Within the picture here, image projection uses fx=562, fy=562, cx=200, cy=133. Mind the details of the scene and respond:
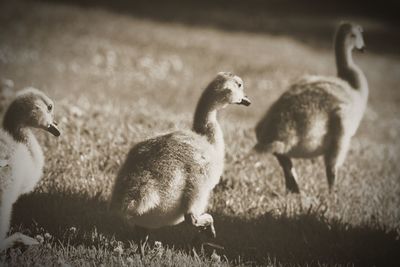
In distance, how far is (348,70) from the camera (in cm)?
462

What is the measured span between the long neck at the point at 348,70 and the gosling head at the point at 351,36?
1.1 inches

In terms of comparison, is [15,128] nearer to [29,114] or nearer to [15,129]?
[15,129]

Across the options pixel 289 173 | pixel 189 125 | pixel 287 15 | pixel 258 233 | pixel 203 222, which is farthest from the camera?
pixel 287 15

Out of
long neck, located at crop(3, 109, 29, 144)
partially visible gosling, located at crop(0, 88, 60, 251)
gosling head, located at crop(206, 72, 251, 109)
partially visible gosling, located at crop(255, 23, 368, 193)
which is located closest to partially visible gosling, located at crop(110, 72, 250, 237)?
gosling head, located at crop(206, 72, 251, 109)

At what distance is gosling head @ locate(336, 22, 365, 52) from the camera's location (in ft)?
15.2

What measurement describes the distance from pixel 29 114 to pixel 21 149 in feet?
0.69

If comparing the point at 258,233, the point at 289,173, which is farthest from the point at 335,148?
the point at 258,233

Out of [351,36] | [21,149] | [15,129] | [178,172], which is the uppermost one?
[351,36]

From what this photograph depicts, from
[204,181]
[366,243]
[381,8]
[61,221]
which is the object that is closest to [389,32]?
[381,8]

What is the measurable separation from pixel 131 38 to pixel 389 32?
251 cm

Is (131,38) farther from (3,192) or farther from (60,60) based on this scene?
(3,192)

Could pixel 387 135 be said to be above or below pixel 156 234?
above

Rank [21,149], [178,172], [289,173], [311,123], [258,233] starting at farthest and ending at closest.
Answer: [289,173]
[311,123]
[258,233]
[178,172]
[21,149]

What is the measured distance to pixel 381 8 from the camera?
5414 mm
